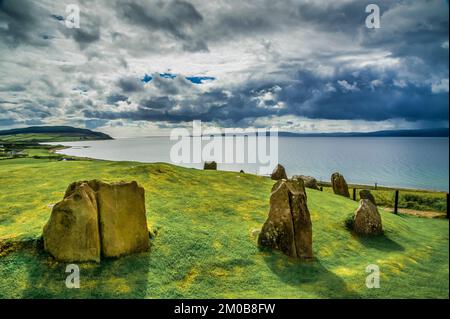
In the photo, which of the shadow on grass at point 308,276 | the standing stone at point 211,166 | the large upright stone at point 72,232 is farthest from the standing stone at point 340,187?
the large upright stone at point 72,232

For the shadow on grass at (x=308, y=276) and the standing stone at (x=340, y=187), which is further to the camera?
the standing stone at (x=340, y=187)

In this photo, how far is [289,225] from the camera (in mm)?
16031

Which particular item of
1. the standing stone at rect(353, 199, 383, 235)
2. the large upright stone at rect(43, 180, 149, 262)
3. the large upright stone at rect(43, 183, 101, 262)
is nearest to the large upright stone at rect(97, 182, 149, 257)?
the large upright stone at rect(43, 180, 149, 262)

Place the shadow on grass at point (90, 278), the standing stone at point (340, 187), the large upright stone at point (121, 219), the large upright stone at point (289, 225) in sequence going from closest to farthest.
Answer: the shadow on grass at point (90, 278), the large upright stone at point (121, 219), the large upright stone at point (289, 225), the standing stone at point (340, 187)

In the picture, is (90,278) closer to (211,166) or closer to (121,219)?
(121,219)

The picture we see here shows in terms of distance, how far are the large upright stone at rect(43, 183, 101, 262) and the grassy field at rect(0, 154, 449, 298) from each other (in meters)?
0.44

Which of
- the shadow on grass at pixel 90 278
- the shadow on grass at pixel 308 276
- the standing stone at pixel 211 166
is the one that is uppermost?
the standing stone at pixel 211 166

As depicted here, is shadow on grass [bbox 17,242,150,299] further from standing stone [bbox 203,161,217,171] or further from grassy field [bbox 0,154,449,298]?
standing stone [bbox 203,161,217,171]

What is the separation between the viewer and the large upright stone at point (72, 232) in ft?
42.8

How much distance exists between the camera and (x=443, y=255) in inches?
746

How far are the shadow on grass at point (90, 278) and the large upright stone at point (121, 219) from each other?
0.59 meters

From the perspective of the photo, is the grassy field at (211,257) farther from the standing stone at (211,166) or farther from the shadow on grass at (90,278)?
the standing stone at (211,166)
